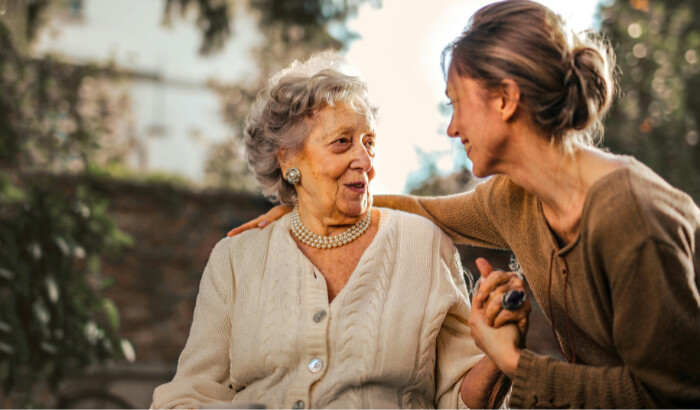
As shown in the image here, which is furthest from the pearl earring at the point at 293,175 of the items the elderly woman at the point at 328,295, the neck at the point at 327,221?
the neck at the point at 327,221

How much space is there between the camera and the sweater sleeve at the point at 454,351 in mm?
2180

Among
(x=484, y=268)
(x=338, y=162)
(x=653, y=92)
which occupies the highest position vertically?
(x=338, y=162)

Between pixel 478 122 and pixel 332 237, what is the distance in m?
0.72

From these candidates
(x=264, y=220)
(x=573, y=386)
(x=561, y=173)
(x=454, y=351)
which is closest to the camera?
(x=573, y=386)

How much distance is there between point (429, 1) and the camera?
12.5 feet

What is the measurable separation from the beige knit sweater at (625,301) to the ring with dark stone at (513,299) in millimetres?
124

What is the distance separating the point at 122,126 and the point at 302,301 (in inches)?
260

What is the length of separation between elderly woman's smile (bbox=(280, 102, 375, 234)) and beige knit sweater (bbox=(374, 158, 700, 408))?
24.5 inches

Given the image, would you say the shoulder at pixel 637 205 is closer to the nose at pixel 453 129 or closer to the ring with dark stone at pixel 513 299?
the ring with dark stone at pixel 513 299

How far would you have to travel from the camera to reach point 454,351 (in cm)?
222

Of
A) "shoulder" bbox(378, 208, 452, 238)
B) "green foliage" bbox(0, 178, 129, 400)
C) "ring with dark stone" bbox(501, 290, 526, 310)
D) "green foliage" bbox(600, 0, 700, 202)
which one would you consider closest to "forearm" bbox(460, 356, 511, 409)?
"ring with dark stone" bbox(501, 290, 526, 310)

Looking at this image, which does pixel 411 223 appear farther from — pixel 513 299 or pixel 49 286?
pixel 49 286

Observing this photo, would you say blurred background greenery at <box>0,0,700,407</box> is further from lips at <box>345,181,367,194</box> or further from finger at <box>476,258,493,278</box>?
finger at <box>476,258,493,278</box>

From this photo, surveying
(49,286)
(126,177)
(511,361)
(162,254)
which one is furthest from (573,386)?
(126,177)
